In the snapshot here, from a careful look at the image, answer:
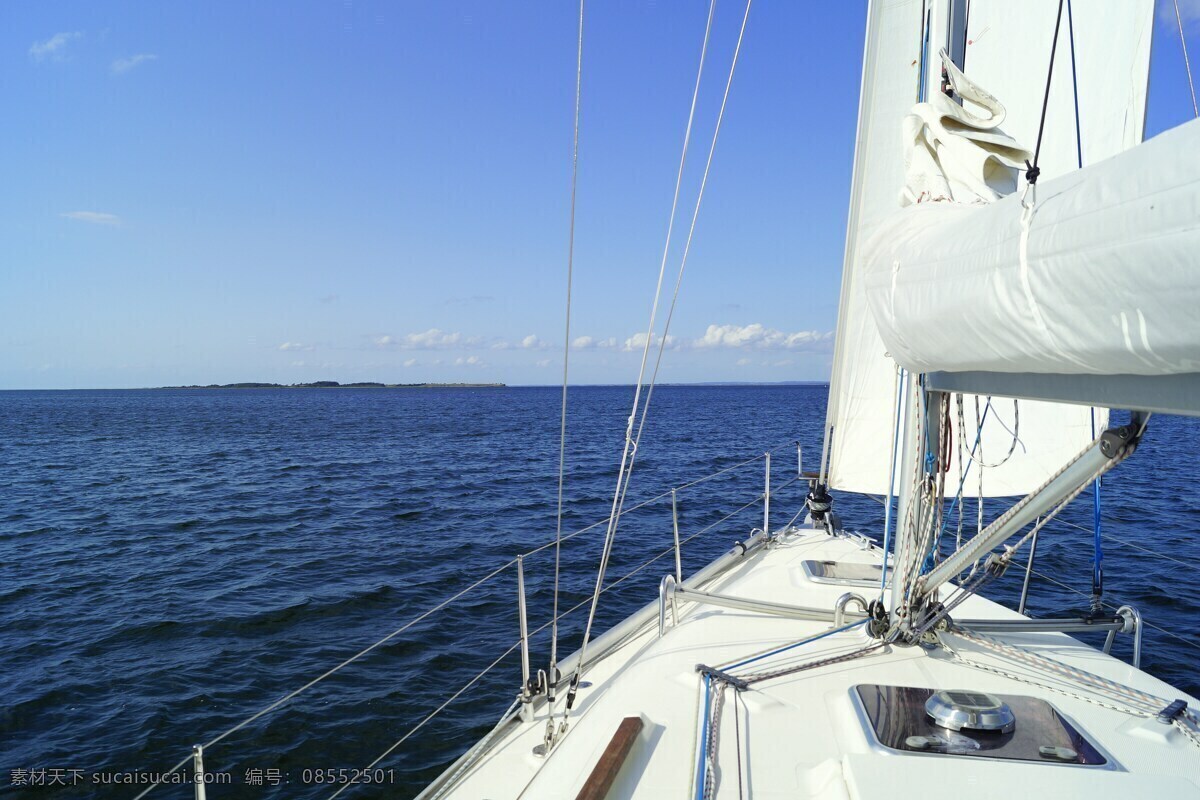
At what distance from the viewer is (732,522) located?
14828 millimetres

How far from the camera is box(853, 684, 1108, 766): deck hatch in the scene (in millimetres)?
2535

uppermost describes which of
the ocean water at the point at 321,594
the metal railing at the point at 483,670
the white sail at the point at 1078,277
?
the white sail at the point at 1078,277

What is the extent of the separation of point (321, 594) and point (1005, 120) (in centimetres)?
962

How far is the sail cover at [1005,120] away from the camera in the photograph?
5051mm

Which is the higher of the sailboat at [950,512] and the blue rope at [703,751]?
the sailboat at [950,512]

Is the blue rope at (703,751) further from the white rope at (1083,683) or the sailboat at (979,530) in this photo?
the white rope at (1083,683)

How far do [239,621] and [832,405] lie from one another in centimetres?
759

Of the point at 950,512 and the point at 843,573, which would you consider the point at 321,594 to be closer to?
the point at 843,573

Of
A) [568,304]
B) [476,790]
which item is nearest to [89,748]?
[476,790]

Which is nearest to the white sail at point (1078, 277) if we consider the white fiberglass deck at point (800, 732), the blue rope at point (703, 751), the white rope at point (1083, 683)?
the white fiberglass deck at point (800, 732)

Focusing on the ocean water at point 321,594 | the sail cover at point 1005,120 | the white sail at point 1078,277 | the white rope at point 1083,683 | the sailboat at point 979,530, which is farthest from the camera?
the ocean water at point 321,594

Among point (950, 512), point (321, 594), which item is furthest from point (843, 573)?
point (321, 594)

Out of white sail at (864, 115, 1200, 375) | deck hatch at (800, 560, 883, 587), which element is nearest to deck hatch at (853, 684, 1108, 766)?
white sail at (864, 115, 1200, 375)

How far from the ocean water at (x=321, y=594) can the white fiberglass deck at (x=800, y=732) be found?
290 centimetres
